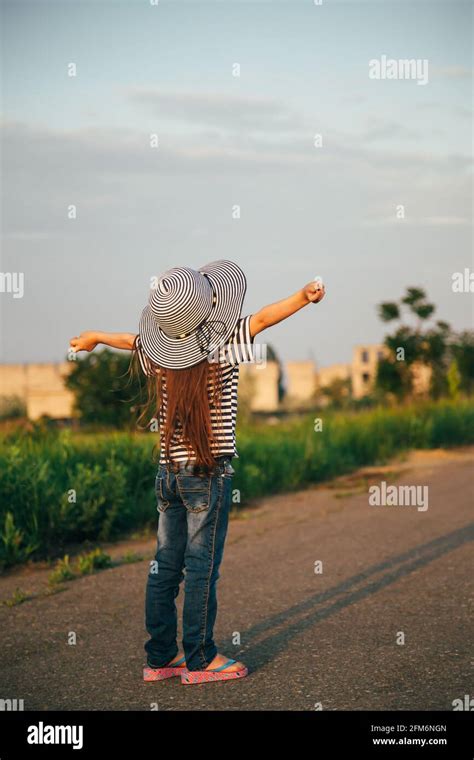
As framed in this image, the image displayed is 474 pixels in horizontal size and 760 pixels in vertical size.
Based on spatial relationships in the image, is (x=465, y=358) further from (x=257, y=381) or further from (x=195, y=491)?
(x=195, y=491)

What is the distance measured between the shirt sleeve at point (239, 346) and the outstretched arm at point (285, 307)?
0.03 m

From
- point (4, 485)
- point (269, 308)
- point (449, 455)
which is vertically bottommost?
point (449, 455)

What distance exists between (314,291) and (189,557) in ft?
4.69

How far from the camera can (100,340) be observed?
5312 mm

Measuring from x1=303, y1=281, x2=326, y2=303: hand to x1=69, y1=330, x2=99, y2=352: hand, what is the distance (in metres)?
1.39

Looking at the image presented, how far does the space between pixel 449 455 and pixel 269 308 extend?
13747mm

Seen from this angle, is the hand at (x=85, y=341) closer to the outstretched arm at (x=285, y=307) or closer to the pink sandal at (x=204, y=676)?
the outstretched arm at (x=285, y=307)

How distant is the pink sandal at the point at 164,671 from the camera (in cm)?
485

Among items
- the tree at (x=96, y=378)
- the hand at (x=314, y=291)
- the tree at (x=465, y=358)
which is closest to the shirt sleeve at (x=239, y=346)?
the hand at (x=314, y=291)

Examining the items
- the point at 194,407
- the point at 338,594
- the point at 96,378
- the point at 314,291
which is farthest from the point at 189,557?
the point at 96,378

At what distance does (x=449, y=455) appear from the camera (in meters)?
17.7
